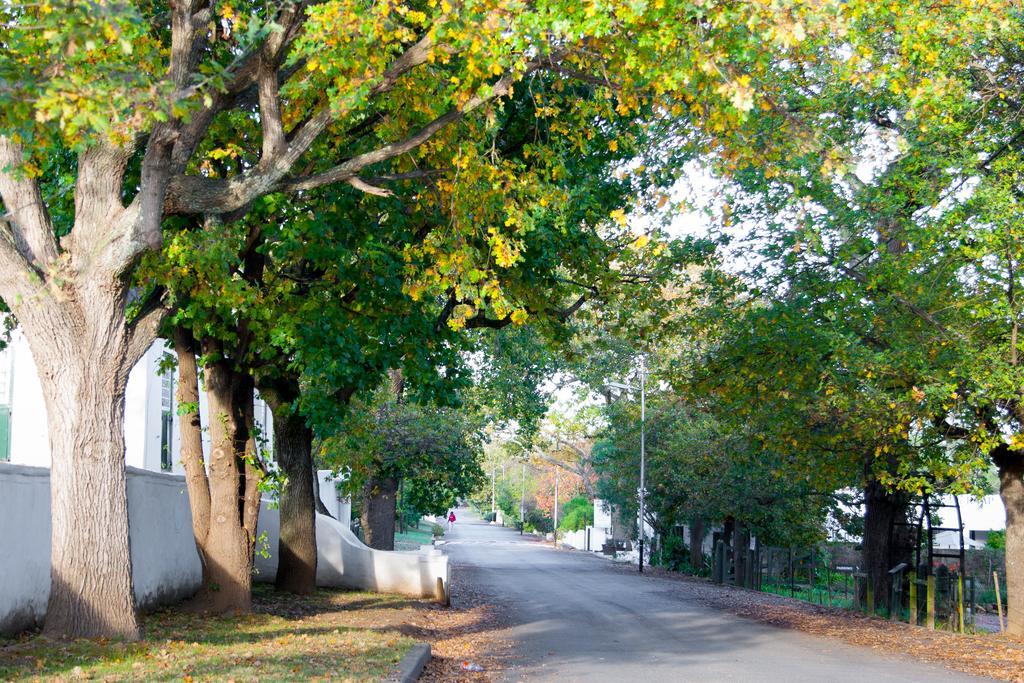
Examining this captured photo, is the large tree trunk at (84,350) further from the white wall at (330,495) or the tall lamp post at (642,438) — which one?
the tall lamp post at (642,438)

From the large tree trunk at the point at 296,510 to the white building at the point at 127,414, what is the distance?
7172 millimetres

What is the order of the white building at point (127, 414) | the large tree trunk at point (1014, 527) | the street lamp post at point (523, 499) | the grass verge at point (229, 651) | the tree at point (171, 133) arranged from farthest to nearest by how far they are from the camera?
the street lamp post at point (523, 499) < the white building at point (127, 414) < the large tree trunk at point (1014, 527) < the tree at point (171, 133) < the grass verge at point (229, 651)

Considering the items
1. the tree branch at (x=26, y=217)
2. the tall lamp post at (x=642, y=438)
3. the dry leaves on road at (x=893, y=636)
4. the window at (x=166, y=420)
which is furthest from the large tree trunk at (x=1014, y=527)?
the window at (x=166, y=420)

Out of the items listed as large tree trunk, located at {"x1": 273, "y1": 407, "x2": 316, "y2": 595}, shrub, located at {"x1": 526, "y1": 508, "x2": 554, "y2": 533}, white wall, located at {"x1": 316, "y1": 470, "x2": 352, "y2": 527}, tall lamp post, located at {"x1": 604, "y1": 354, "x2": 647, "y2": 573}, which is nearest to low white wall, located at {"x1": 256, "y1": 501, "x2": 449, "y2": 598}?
large tree trunk, located at {"x1": 273, "y1": 407, "x2": 316, "y2": 595}

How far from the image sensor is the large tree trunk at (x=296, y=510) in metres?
18.7

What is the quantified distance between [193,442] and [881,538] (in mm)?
15918

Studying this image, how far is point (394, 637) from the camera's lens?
1402cm

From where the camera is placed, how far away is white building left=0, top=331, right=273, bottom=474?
2842cm

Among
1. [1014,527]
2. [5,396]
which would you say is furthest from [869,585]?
[5,396]

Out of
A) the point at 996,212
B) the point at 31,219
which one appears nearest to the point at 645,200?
the point at 996,212

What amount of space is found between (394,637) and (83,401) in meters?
5.35

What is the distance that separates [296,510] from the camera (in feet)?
63.7

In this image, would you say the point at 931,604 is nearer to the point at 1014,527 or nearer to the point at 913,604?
the point at 913,604

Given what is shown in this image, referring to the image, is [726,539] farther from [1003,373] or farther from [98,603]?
[98,603]
